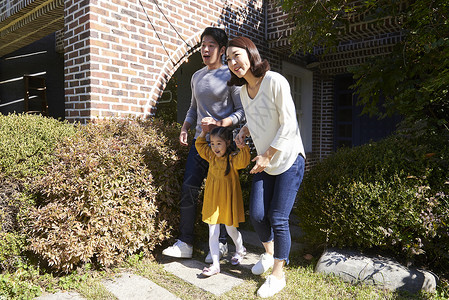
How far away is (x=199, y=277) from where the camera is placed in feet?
9.18

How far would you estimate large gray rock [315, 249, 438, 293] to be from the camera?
2.63 m

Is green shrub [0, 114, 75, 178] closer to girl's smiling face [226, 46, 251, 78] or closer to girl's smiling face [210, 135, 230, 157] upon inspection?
girl's smiling face [210, 135, 230, 157]

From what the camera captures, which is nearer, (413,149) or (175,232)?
(413,149)

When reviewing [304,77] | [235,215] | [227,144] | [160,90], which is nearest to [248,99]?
[227,144]

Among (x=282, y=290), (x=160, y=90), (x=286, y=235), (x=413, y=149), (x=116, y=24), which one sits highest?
(x=116, y=24)

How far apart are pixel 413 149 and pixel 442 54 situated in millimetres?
955

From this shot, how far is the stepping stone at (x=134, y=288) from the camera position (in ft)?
8.20

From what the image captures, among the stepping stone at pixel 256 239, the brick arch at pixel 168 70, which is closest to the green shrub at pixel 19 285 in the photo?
the stepping stone at pixel 256 239

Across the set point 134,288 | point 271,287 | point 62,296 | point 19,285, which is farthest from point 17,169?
point 271,287

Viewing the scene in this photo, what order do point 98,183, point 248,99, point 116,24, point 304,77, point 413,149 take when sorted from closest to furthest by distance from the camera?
point 248,99
point 98,183
point 413,149
point 116,24
point 304,77

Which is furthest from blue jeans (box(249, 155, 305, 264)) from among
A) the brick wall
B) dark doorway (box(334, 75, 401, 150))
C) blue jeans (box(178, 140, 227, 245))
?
dark doorway (box(334, 75, 401, 150))

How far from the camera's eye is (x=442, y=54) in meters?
3.02

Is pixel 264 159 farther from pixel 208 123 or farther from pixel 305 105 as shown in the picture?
pixel 305 105

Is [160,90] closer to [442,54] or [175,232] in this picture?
[175,232]
